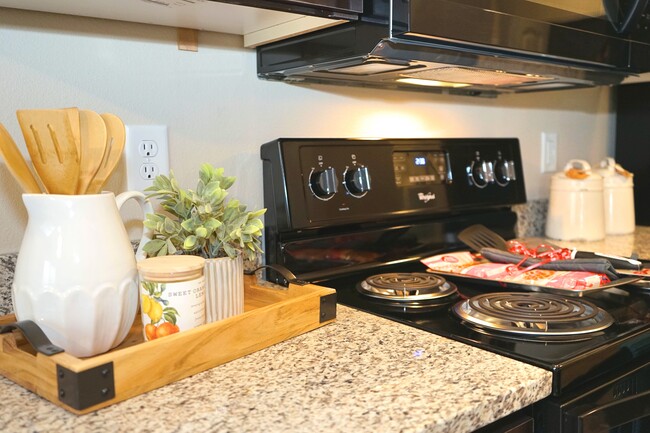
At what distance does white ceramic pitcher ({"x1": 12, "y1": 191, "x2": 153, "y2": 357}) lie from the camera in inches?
26.4

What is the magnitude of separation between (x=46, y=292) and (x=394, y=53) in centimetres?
59

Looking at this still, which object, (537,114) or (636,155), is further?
(636,155)

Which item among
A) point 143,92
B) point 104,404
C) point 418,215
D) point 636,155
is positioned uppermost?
point 143,92

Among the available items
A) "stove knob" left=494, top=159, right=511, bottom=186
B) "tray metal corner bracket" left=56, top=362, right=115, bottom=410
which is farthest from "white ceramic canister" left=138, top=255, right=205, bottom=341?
"stove knob" left=494, top=159, right=511, bottom=186

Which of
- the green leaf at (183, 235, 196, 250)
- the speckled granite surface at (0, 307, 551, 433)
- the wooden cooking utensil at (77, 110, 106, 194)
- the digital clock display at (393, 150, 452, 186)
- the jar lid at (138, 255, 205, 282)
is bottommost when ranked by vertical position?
the speckled granite surface at (0, 307, 551, 433)

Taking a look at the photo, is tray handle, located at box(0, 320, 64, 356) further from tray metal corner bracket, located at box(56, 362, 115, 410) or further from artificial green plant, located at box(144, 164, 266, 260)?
artificial green plant, located at box(144, 164, 266, 260)

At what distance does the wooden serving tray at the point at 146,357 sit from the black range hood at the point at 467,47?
0.40 m

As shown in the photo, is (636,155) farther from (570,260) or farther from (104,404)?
(104,404)

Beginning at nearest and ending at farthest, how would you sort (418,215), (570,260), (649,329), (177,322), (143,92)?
(177,322) → (649,329) → (143,92) → (570,260) → (418,215)

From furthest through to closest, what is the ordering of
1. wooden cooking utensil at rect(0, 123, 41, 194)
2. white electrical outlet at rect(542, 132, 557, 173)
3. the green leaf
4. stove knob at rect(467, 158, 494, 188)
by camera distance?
white electrical outlet at rect(542, 132, 557, 173), stove knob at rect(467, 158, 494, 188), the green leaf, wooden cooking utensil at rect(0, 123, 41, 194)

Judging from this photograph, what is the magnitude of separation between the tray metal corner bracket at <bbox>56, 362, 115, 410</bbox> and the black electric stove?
0.43 m

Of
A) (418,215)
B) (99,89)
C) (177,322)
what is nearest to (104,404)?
(177,322)

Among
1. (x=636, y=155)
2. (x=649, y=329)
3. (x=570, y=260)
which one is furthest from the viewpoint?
(x=636, y=155)

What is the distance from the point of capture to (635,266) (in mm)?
1138
